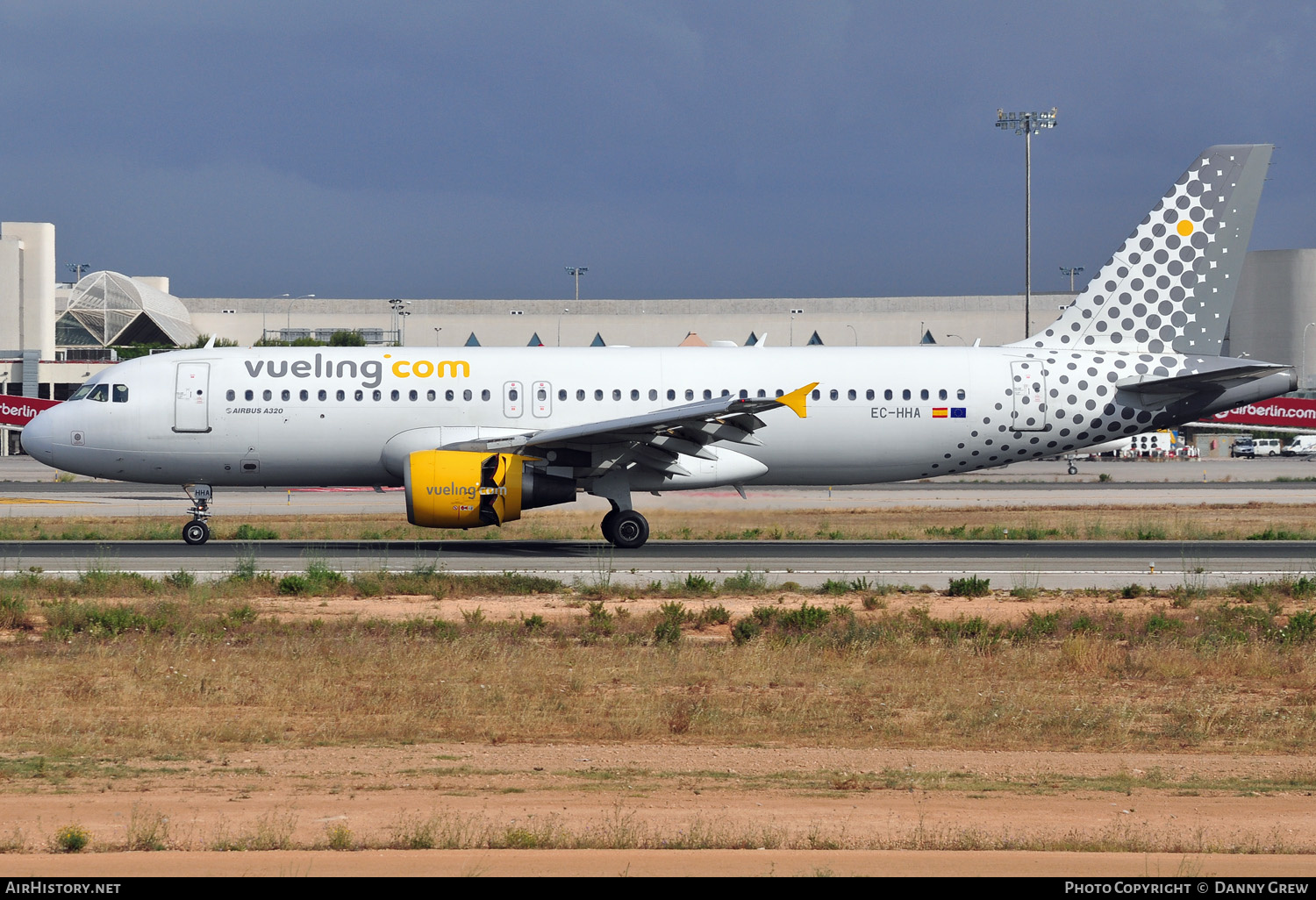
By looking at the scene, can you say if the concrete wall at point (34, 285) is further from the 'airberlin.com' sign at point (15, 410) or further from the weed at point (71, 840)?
the weed at point (71, 840)

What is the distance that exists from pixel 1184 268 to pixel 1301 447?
69.0m

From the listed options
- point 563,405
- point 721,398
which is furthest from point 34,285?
point 721,398

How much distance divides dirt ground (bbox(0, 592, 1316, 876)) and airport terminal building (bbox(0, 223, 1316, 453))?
91152mm

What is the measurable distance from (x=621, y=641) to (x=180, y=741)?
5.83 metres

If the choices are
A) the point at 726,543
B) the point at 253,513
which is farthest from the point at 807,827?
the point at 253,513

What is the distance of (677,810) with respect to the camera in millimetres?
8664

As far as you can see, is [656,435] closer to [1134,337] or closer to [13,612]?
[1134,337]

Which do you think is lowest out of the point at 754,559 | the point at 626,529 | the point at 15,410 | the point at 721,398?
the point at 754,559

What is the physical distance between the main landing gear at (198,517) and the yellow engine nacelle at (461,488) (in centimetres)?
554

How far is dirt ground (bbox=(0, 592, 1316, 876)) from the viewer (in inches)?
278

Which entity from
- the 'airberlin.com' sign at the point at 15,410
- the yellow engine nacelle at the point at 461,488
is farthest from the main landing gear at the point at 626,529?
the 'airberlin.com' sign at the point at 15,410

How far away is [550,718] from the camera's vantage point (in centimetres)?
1183

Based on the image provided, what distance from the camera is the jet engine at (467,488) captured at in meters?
23.3

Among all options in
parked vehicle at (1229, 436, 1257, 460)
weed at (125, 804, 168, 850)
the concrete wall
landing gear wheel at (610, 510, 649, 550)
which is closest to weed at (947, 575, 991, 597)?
landing gear wheel at (610, 510, 649, 550)
